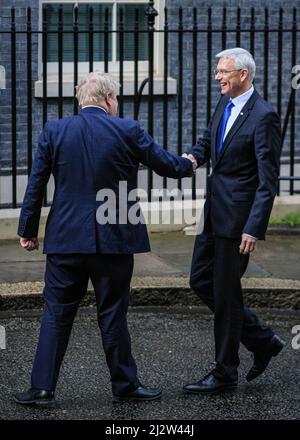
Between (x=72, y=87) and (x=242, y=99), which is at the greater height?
(x=242, y=99)

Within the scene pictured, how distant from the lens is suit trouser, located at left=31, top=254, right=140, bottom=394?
679cm

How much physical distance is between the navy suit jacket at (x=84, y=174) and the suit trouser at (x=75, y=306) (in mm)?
94

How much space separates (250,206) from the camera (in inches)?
277

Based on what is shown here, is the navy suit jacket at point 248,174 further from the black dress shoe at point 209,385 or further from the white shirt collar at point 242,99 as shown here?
the black dress shoe at point 209,385

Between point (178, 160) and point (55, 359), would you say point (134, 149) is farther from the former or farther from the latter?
point (55, 359)

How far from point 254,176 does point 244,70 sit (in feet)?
1.88

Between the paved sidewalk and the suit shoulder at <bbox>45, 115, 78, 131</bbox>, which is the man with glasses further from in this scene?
the paved sidewalk

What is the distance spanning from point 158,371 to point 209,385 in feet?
1.63

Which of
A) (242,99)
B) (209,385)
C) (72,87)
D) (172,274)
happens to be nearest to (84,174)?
(242,99)

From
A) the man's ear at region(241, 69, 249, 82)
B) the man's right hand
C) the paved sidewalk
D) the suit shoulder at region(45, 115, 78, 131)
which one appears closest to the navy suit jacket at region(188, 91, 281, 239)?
the man's ear at region(241, 69, 249, 82)

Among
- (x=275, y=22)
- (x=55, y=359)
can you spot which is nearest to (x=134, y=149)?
(x=55, y=359)

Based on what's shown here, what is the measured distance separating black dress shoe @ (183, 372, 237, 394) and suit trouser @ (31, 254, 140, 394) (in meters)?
0.37

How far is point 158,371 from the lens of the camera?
7500 mm

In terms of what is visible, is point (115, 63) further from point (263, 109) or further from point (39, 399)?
point (39, 399)
